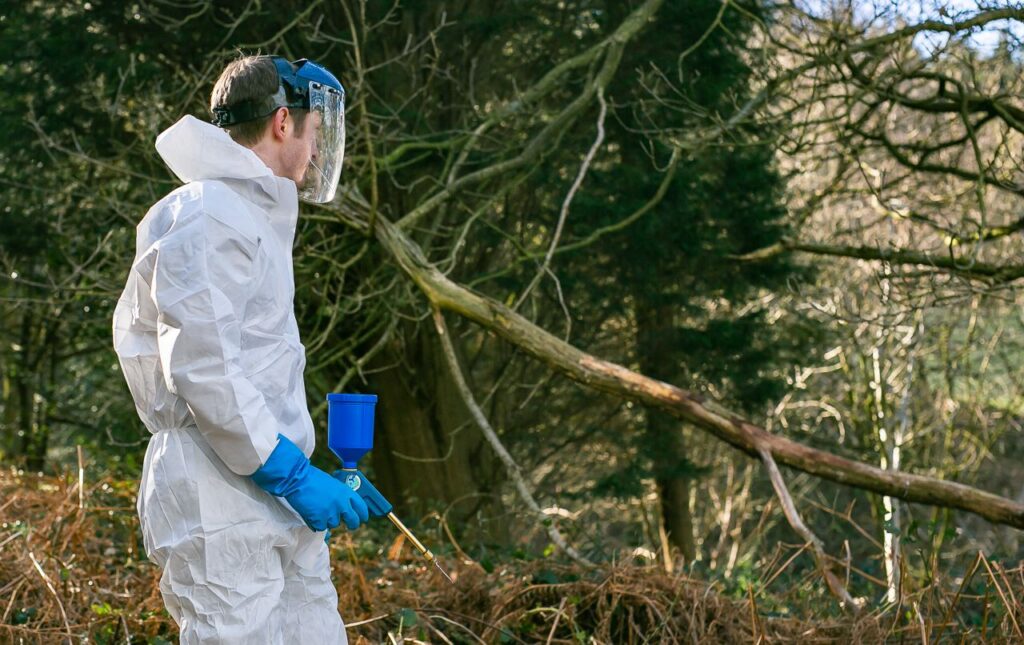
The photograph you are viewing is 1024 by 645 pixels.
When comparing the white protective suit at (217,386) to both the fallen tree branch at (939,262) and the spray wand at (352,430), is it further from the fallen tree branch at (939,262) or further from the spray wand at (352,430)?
the fallen tree branch at (939,262)

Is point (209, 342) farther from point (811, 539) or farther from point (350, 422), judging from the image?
point (811, 539)

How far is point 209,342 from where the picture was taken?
2.54 meters

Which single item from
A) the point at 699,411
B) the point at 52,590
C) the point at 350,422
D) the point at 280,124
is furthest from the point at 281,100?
the point at 699,411

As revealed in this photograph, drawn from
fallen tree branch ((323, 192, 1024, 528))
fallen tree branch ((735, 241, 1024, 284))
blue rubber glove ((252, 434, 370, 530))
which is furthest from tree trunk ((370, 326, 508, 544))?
blue rubber glove ((252, 434, 370, 530))

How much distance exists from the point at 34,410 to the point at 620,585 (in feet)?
28.6

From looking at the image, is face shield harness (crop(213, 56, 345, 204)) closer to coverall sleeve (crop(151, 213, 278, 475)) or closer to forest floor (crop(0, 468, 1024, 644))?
coverall sleeve (crop(151, 213, 278, 475))

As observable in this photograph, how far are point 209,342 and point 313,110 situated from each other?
790 millimetres

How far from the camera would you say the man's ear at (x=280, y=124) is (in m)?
2.91

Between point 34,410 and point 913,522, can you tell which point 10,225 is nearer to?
point 34,410

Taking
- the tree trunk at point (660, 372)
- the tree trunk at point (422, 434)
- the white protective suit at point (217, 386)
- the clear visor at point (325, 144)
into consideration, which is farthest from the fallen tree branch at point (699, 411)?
the tree trunk at point (660, 372)

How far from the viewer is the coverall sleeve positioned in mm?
2533

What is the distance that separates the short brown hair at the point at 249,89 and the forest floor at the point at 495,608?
1814 millimetres

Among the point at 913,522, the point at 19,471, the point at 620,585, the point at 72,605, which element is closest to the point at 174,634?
the point at 72,605

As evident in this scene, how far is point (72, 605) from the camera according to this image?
410 centimetres
